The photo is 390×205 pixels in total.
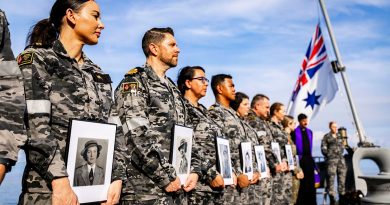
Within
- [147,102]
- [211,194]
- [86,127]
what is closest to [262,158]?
[211,194]

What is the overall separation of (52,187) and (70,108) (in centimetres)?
38

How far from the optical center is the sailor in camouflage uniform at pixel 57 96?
5.85 ft

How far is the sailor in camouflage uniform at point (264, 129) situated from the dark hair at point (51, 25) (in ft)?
12.5

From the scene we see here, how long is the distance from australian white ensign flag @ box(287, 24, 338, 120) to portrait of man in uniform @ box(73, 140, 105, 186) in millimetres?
9120

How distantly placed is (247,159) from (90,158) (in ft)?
9.71

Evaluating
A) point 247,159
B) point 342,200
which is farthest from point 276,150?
point 342,200

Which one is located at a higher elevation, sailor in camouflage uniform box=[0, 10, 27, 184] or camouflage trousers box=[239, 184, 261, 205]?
sailor in camouflage uniform box=[0, 10, 27, 184]

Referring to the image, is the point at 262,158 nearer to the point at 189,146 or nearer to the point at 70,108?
the point at 189,146

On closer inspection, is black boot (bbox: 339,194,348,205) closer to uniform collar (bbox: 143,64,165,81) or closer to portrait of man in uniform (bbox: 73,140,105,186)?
uniform collar (bbox: 143,64,165,81)

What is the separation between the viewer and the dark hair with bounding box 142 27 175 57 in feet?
10.6

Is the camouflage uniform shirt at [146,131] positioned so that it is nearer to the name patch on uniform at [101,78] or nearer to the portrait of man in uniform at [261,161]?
the name patch on uniform at [101,78]

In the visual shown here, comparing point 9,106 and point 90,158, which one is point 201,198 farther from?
point 9,106

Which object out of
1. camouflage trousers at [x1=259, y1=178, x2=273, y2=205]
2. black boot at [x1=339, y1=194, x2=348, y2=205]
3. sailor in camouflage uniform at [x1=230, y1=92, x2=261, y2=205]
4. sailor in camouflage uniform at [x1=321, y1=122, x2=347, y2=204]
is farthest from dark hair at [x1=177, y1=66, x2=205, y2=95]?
sailor in camouflage uniform at [x1=321, y1=122, x2=347, y2=204]

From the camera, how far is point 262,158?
5469 mm
